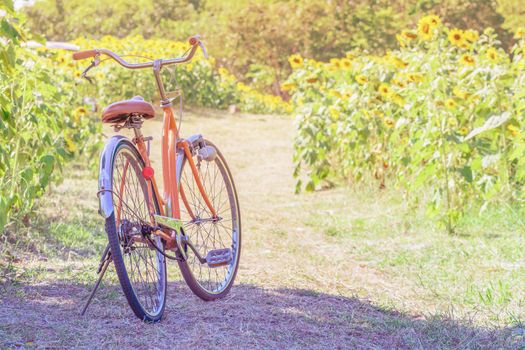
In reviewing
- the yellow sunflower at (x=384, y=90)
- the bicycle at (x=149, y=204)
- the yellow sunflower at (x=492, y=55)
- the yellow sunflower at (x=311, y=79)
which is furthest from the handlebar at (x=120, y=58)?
the yellow sunflower at (x=311, y=79)

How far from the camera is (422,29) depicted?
223 inches

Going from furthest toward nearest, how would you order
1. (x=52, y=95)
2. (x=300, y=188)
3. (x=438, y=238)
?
(x=300, y=188) < (x=438, y=238) < (x=52, y=95)

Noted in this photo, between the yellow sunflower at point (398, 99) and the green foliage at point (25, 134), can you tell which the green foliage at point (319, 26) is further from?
the green foliage at point (25, 134)

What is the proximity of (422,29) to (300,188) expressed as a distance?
2378 mm

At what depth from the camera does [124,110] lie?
129 inches

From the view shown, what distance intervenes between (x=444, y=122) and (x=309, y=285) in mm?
1620

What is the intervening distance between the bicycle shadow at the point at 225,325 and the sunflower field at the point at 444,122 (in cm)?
164

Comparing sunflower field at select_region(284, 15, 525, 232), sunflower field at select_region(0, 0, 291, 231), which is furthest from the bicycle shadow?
sunflower field at select_region(284, 15, 525, 232)

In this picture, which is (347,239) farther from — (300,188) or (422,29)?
(300,188)

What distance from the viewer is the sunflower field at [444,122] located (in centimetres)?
538

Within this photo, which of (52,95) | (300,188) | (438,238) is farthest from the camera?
(300,188)

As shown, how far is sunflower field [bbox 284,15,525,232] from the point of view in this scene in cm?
538

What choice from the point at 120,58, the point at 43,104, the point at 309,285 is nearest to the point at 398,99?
the point at 309,285

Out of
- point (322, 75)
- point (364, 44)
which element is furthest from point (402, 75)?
point (364, 44)
